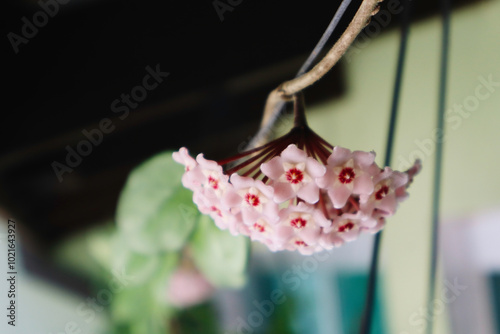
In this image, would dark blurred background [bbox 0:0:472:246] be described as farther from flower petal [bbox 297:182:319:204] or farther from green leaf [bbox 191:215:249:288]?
flower petal [bbox 297:182:319:204]

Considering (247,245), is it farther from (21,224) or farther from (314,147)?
(21,224)

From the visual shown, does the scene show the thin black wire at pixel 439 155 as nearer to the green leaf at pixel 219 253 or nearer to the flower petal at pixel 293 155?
the green leaf at pixel 219 253

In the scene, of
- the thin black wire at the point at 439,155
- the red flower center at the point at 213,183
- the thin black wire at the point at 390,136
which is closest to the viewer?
the red flower center at the point at 213,183

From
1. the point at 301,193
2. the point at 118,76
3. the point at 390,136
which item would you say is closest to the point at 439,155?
the point at 390,136

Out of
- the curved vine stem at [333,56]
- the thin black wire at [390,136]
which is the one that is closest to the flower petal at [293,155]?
the curved vine stem at [333,56]

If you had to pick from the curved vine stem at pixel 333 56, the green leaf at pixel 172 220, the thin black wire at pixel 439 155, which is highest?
the green leaf at pixel 172 220

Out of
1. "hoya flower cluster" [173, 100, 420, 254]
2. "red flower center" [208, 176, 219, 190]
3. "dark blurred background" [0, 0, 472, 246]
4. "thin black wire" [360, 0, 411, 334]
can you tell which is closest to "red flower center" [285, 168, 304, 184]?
"hoya flower cluster" [173, 100, 420, 254]

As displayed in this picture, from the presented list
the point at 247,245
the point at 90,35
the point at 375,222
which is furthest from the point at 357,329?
the point at 90,35
